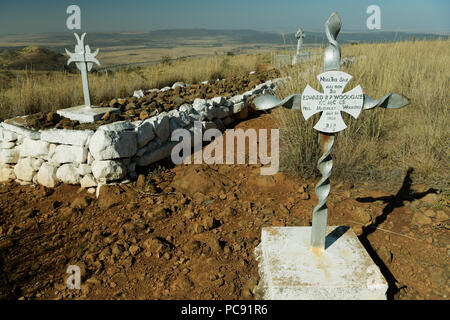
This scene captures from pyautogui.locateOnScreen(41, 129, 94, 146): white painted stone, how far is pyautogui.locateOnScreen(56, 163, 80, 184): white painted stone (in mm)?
279

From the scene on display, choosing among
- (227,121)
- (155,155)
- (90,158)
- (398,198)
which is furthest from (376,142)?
(90,158)

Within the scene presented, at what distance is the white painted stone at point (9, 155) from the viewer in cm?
421

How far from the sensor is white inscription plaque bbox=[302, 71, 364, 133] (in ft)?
7.14

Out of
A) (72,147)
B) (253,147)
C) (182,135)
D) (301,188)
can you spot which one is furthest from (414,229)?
(72,147)

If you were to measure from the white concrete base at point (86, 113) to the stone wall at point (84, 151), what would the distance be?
61 centimetres

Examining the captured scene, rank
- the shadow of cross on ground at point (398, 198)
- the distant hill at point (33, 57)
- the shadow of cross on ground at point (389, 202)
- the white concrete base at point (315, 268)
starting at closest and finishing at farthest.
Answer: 1. the white concrete base at point (315, 268)
2. the shadow of cross on ground at point (389, 202)
3. the shadow of cross on ground at point (398, 198)
4. the distant hill at point (33, 57)

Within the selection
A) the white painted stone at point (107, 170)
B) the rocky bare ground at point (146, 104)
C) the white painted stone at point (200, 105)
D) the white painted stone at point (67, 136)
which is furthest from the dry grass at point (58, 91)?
the white painted stone at point (107, 170)

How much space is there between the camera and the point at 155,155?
4.17m

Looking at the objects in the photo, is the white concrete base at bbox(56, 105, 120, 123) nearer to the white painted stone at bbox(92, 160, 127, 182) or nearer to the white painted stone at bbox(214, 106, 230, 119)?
the white painted stone at bbox(92, 160, 127, 182)

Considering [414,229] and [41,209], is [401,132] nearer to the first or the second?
[414,229]

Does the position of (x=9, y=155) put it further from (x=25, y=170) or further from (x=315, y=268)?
(x=315, y=268)

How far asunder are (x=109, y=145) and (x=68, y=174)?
2.25 ft

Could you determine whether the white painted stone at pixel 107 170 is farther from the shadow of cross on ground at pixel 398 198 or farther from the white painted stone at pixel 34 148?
the shadow of cross on ground at pixel 398 198

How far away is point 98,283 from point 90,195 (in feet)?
4.97
